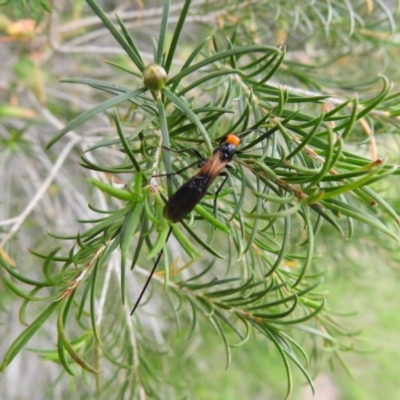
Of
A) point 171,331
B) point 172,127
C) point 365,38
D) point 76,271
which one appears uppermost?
point 365,38

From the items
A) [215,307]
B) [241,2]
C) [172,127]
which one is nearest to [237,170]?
[172,127]

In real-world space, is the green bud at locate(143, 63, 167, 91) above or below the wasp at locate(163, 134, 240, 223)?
above

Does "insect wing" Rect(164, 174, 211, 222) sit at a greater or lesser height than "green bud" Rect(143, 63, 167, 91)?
lesser

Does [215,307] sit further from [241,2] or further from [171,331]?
[171,331]

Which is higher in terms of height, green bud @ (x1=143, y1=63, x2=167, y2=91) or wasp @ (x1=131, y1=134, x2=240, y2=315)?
green bud @ (x1=143, y1=63, x2=167, y2=91)

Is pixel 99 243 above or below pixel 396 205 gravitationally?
below

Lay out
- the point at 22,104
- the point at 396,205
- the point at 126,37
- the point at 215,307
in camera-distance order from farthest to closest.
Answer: the point at 22,104
the point at 396,205
the point at 215,307
the point at 126,37

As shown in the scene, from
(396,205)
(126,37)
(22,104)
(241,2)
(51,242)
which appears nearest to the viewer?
(126,37)

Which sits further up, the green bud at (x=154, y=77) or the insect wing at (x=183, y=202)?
the green bud at (x=154, y=77)

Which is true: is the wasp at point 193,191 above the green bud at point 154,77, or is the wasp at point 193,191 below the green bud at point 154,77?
below

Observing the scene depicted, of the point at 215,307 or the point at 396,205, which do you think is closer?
the point at 215,307

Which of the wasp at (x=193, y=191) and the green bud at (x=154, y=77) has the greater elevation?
the green bud at (x=154, y=77)
